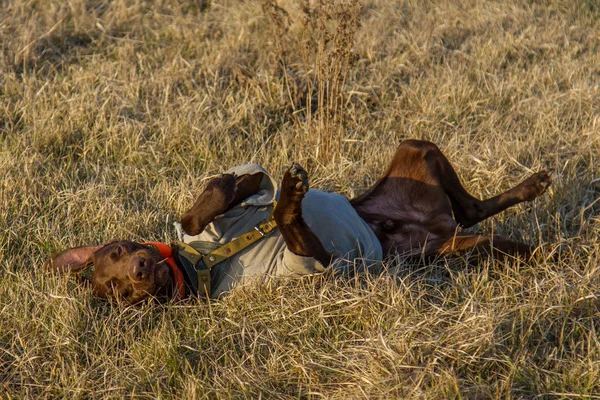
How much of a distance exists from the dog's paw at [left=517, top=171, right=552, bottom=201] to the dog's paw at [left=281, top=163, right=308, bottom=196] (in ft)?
4.95

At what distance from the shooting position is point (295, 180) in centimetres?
323

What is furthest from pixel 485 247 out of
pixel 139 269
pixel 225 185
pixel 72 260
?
pixel 72 260

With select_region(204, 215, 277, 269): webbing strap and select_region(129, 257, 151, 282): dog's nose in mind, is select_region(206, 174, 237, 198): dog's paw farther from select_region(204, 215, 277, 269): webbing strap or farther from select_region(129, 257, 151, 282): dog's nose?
select_region(129, 257, 151, 282): dog's nose

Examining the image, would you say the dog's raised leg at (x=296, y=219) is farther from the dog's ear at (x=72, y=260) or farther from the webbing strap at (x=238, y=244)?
the dog's ear at (x=72, y=260)

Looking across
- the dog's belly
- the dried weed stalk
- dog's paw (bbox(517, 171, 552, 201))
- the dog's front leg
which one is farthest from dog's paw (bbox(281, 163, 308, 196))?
the dried weed stalk

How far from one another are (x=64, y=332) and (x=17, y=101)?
8.47 feet

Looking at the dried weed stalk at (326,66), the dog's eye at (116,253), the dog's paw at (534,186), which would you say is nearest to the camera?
the dog's eye at (116,253)

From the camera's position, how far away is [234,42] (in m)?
6.36

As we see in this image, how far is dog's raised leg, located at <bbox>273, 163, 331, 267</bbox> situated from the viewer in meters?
3.23

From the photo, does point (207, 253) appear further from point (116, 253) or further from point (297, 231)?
point (297, 231)

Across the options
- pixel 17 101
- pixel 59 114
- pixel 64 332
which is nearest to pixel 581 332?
pixel 64 332

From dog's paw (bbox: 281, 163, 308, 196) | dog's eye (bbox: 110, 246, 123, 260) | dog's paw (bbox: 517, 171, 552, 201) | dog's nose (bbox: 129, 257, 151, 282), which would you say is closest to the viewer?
dog's paw (bbox: 281, 163, 308, 196)

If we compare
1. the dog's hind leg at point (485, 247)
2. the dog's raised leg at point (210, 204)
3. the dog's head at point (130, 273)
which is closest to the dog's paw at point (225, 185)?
the dog's raised leg at point (210, 204)

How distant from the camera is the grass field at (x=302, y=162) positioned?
325 cm
